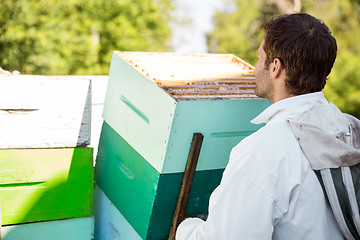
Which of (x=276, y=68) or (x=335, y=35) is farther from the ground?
(x=276, y=68)

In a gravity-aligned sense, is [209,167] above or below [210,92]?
below

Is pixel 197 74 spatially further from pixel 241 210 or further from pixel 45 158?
pixel 241 210

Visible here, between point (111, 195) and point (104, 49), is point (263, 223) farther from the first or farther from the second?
point (104, 49)

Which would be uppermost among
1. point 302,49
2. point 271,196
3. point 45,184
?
point 302,49

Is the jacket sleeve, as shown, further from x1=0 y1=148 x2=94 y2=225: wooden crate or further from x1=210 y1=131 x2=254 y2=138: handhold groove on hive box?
x1=0 y1=148 x2=94 y2=225: wooden crate

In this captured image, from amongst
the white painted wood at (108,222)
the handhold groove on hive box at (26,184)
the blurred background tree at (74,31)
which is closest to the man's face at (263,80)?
the white painted wood at (108,222)

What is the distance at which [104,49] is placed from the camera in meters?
13.0

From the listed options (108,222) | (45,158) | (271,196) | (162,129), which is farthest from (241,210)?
(108,222)

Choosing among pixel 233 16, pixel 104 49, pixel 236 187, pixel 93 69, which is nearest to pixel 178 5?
pixel 104 49

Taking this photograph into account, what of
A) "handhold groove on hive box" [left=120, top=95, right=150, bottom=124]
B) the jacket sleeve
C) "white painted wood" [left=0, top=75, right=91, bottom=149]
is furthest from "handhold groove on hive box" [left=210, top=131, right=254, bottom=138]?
"white painted wood" [left=0, top=75, right=91, bottom=149]

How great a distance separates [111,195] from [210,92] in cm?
80

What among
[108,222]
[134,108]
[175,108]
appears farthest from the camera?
[108,222]

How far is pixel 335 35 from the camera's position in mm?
18000

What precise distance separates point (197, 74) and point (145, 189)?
2.07 ft
